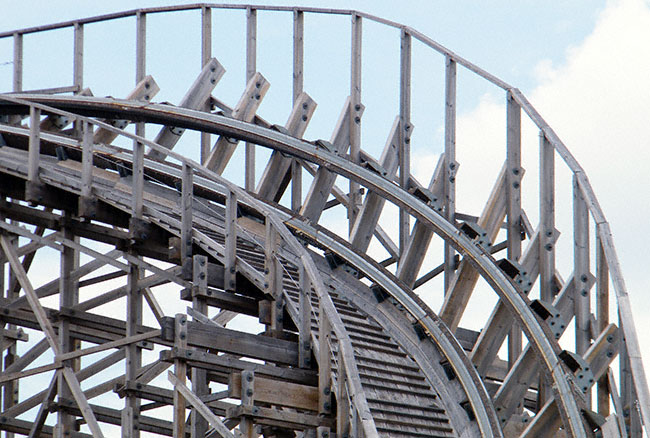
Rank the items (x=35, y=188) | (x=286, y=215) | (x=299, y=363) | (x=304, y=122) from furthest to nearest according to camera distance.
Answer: (x=304, y=122) < (x=286, y=215) < (x=35, y=188) < (x=299, y=363)

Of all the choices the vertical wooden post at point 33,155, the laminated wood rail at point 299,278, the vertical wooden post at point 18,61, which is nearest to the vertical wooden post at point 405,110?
the laminated wood rail at point 299,278

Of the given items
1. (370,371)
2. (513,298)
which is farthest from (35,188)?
(513,298)

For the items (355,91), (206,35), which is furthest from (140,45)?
(355,91)

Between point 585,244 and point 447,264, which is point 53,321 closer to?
point 447,264

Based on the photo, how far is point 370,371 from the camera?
13102 millimetres

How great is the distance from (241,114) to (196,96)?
2.42 ft

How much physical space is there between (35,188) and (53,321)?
1.80 metres

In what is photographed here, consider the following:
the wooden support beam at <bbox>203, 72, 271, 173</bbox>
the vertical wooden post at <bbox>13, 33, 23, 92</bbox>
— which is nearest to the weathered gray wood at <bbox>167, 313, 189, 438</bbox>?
→ the wooden support beam at <bbox>203, 72, 271, 173</bbox>

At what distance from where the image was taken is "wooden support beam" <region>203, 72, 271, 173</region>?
16.6m

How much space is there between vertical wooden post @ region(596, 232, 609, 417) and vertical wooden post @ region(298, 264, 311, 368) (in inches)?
105

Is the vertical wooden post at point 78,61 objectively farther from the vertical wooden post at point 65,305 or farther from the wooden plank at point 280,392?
the wooden plank at point 280,392

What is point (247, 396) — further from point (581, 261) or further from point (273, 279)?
point (581, 261)

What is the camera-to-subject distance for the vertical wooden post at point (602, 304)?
514 inches

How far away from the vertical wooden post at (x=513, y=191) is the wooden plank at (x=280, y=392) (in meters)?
3.25
